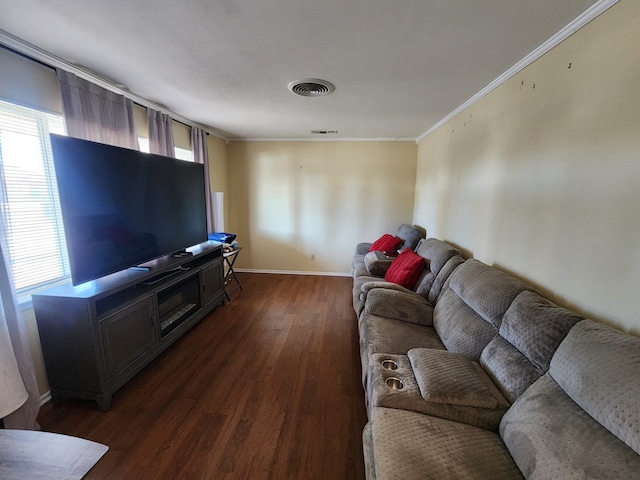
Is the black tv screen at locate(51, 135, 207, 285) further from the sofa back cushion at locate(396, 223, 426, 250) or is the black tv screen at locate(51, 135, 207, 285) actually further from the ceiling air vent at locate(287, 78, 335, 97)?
the sofa back cushion at locate(396, 223, 426, 250)

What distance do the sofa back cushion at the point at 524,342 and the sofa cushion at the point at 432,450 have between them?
0.92 ft

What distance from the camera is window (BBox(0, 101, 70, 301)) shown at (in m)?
1.65

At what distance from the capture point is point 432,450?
1.03 metres

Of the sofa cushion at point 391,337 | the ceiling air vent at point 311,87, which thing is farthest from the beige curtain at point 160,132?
the sofa cushion at point 391,337

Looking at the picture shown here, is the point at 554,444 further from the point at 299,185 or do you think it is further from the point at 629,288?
the point at 299,185

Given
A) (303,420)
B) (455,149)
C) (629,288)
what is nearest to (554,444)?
(629,288)

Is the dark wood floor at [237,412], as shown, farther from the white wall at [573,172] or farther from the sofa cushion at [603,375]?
the white wall at [573,172]

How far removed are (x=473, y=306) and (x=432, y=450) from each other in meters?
0.96

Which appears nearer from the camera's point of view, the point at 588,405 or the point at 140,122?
the point at 588,405

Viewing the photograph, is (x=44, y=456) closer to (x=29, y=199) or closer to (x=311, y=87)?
(x=29, y=199)

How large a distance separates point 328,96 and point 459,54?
1126 mm

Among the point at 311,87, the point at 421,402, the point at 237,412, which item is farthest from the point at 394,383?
the point at 311,87

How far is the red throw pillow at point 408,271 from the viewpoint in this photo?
2.59 m

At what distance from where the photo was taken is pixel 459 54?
5.41ft
